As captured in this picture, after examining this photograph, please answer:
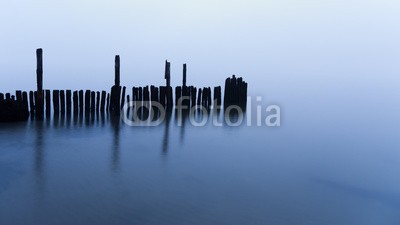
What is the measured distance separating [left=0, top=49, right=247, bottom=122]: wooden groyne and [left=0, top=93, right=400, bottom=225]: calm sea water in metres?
0.67

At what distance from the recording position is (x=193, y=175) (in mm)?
7508

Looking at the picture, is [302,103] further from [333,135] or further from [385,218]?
[385,218]

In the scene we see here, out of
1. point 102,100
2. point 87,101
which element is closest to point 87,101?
point 87,101

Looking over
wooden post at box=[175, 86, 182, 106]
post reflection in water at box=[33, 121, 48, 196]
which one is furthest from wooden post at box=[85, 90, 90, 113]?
wooden post at box=[175, 86, 182, 106]

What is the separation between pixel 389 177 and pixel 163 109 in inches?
312

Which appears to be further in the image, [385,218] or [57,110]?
[57,110]

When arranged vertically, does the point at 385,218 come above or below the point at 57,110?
below

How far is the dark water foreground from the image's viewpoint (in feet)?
18.4

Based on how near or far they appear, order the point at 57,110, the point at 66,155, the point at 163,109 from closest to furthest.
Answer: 1. the point at 66,155
2. the point at 57,110
3. the point at 163,109

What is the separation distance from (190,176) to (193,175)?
0.08 meters

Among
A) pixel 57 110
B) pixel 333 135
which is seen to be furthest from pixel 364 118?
pixel 57 110

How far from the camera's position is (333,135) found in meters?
12.1

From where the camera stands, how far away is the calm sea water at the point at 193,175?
562 cm

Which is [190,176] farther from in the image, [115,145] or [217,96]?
[217,96]
